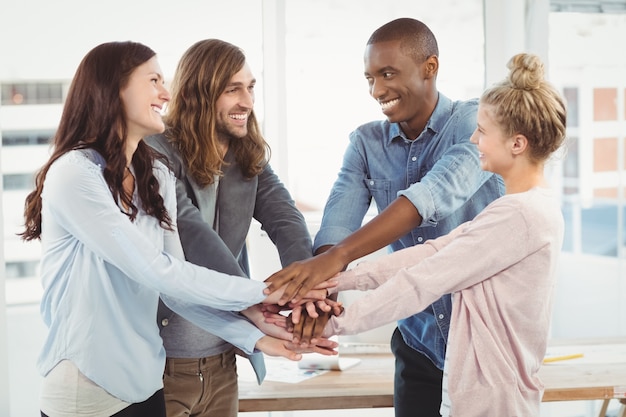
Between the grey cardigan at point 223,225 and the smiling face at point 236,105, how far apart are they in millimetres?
87

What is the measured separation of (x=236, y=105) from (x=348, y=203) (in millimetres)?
440

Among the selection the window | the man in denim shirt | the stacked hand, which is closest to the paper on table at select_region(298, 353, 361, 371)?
the man in denim shirt

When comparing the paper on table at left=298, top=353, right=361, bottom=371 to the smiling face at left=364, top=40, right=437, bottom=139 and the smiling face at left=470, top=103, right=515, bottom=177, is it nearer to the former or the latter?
the smiling face at left=364, top=40, right=437, bottom=139

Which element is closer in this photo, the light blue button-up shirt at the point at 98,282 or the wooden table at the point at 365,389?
the light blue button-up shirt at the point at 98,282

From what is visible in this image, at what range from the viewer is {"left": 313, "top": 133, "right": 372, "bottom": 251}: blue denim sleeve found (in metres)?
2.35

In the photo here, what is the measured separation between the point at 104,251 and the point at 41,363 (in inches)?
10.8

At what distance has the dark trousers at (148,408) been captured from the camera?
1779mm

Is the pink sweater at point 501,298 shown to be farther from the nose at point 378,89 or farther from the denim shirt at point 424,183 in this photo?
the nose at point 378,89

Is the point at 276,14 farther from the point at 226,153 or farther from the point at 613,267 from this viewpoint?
the point at 613,267

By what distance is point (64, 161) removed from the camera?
172 cm

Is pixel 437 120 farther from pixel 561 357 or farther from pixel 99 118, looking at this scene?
pixel 561 357

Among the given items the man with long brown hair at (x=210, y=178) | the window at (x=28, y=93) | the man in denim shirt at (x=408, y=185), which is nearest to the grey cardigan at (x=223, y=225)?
the man with long brown hair at (x=210, y=178)

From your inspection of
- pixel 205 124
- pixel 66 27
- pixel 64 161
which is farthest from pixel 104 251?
pixel 66 27

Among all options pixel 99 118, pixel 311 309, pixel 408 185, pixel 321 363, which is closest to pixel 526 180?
pixel 408 185
